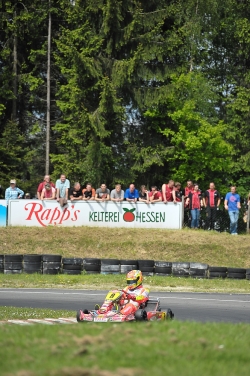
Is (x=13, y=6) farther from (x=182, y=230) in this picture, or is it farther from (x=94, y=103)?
(x=182, y=230)

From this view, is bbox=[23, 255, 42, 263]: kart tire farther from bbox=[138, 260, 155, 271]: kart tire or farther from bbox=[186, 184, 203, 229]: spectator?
bbox=[186, 184, 203, 229]: spectator

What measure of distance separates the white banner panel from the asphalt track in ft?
18.8

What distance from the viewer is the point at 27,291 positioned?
19.3 metres

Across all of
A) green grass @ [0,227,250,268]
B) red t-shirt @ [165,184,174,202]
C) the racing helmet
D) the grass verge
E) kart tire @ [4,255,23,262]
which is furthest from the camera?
red t-shirt @ [165,184,174,202]

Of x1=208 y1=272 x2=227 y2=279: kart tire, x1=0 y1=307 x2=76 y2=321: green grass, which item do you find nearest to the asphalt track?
x1=0 y1=307 x2=76 y2=321: green grass

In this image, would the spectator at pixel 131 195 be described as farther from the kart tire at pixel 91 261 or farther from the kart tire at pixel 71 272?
the kart tire at pixel 71 272

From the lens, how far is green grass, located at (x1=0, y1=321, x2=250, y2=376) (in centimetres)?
588

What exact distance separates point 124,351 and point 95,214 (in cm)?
1894

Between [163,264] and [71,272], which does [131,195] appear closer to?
[163,264]

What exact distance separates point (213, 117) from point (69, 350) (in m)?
32.7

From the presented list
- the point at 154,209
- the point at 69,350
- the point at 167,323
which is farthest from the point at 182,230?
the point at 69,350

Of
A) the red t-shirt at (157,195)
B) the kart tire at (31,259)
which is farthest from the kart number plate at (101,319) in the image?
the red t-shirt at (157,195)

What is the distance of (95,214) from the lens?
25.3m

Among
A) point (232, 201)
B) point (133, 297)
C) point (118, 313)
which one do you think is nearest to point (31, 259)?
point (232, 201)
